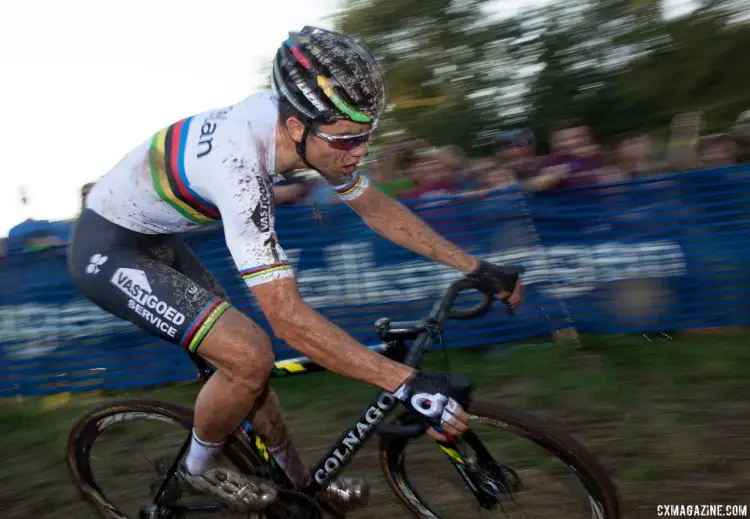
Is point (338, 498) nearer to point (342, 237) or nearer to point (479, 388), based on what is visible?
point (479, 388)

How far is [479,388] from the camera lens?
4.89 meters

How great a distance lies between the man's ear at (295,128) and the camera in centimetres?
248

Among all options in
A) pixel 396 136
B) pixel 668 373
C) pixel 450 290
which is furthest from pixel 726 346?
pixel 396 136

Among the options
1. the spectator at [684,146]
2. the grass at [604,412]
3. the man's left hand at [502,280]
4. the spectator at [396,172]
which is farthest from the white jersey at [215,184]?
the spectator at [684,146]

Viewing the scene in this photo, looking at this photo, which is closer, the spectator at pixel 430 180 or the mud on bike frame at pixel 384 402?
the mud on bike frame at pixel 384 402

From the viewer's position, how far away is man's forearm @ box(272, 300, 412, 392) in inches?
88.0

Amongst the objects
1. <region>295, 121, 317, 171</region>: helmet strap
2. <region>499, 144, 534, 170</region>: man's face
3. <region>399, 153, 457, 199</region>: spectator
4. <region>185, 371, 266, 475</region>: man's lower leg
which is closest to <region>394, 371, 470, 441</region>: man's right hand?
<region>185, 371, 266, 475</region>: man's lower leg

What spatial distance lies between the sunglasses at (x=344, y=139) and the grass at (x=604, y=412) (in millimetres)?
1976

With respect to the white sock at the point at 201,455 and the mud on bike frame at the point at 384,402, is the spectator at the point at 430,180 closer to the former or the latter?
the mud on bike frame at the point at 384,402

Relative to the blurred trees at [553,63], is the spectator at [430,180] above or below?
above

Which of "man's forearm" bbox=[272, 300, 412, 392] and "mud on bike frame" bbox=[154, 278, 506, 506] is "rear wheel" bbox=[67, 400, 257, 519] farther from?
"man's forearm" bbox=[272, 300, 412, 392]

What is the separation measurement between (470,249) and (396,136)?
7.95 meters

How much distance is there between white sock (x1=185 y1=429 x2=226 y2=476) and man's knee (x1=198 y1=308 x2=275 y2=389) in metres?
0.38

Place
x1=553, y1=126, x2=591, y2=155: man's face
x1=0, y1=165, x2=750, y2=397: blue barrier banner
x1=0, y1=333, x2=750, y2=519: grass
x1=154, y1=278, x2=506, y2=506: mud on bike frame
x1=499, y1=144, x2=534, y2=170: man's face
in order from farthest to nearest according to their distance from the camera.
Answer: x1=499, y1=144, x2=534, y2=170: man's face < x1=553, y1=126, x2=591, y2=155: man's face < x1=0, y1=165, x2=750, y2=397: blue barrier banner < x1=0, y1=333, x2=750, y2=519: grass < x1=154, y1=278, x2=506, y2=506: mud on bike frame
